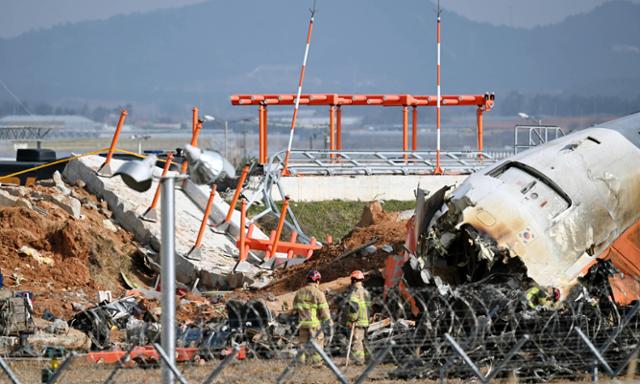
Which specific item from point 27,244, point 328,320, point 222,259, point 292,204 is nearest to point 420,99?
point 292,204

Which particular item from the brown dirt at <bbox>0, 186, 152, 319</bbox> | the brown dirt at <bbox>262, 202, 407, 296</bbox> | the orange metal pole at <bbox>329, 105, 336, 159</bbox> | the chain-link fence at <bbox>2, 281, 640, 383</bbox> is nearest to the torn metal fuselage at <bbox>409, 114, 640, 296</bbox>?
the chain-link fence at <bbox>2, 281, 640, 383</bbox>

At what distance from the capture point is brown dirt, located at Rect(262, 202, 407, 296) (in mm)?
24109

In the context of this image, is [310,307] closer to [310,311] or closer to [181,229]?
[310,311]

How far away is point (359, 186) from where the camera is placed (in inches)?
1400

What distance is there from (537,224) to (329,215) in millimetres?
16275

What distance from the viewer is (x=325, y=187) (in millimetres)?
35156

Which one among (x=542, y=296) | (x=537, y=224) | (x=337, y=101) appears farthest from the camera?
(x=337, y=101)

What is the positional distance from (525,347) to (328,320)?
2.62 metres

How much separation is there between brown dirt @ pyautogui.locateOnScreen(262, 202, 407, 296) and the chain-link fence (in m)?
5.62

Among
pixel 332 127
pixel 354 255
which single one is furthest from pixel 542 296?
pixel 332 127

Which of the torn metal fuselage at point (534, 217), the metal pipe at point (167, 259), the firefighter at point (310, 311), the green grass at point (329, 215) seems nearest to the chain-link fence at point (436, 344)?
the firefighter at point (310, 311)

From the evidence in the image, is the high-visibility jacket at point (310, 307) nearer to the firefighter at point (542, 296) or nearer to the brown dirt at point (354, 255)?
the firefighter at point (542, 296)

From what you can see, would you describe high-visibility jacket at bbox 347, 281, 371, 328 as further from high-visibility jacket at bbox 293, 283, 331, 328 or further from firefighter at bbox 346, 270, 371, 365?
high-visibility jacket at bbox 293, 283, 331, 328

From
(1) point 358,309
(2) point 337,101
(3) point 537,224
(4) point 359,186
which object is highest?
(2) point 337,101
